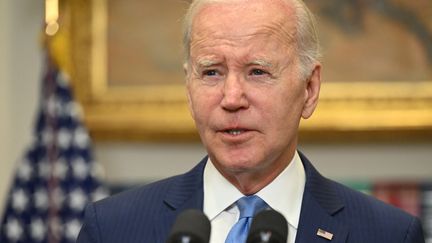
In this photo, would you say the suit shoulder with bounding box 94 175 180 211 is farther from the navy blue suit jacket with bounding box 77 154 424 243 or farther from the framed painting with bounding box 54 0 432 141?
the framed painting with bounding box 54 0 432 141

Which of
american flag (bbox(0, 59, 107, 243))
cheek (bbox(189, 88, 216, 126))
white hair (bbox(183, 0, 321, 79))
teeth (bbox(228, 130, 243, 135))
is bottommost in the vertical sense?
american flag (bbox(0, 59, 107, 243))

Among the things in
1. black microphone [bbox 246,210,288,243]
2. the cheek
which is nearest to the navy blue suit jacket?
the cheek

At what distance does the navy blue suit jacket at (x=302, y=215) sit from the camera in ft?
9.27

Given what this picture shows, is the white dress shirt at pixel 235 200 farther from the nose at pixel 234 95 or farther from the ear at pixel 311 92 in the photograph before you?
the nose at pixel 234 95

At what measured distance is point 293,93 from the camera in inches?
111

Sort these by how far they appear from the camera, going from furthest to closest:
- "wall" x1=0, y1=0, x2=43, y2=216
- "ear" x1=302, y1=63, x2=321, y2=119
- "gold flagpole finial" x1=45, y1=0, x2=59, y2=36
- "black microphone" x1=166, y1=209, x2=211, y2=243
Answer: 1. "wall" x1=0, y1=0, x2=43, y2=216
2. "gold flagpole finial" x1=45, y1=0, x2=59, y2=36
3. "ear" x1=302, y1=63, x2=321, y2=119
4. "black microphone" x1=166, y1=209, x2=211, y2=243

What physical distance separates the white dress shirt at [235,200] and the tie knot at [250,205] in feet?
0.04

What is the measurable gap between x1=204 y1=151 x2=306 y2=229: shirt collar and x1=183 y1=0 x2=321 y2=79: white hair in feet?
1.00

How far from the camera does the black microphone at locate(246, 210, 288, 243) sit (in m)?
2.07

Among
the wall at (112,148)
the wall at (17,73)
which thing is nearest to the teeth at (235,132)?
the wall at (112,148)

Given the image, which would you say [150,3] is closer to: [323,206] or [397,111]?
[397,111]

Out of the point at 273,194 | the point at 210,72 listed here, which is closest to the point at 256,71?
the point at 210,72

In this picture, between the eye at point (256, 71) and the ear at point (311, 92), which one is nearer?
the eye at point (256, 71)

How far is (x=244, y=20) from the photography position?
8.99 ft
